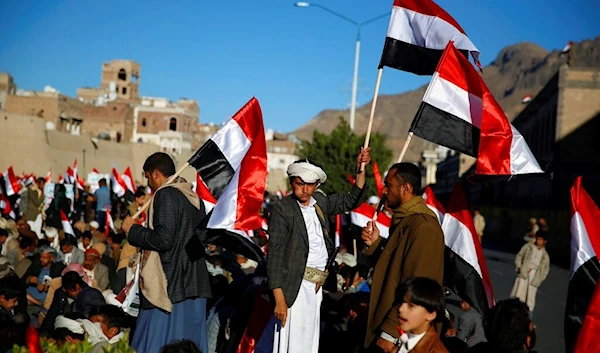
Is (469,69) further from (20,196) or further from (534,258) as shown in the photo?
(20,196)

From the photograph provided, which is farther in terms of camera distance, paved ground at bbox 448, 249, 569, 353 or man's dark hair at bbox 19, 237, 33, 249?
man's dark hair at bbox 19, 237, 33, 249

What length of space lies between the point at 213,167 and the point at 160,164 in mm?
638

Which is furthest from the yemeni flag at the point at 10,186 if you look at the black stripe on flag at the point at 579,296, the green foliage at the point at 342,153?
the green foliage at the point at 342,153

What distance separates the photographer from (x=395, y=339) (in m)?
4.95

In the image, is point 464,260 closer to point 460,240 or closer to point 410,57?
point 460,240

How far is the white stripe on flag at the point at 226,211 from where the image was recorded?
21.1 ft

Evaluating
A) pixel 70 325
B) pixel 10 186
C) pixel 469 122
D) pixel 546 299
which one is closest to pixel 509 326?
pixel 469 122

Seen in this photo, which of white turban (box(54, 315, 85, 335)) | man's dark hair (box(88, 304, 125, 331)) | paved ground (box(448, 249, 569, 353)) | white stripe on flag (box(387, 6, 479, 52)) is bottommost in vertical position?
paved ground (box(448, 249, 569, 353))

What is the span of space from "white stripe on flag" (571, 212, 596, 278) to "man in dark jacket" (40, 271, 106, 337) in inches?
179

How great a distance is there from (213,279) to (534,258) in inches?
205

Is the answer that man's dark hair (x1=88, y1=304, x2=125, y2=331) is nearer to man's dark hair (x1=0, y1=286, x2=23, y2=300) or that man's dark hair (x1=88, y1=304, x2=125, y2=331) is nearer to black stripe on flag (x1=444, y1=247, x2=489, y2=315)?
man's dark hair (x1=0, y1=286, x2=23, y2=300)

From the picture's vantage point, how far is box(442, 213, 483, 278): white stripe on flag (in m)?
6.31

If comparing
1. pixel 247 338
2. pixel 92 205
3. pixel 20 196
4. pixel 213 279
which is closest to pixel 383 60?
pixel 247 338

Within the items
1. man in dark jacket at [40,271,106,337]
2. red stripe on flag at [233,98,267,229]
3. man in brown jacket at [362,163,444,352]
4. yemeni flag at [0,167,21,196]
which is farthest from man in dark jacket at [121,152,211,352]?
yemeni flag at [0,167,21,196]
